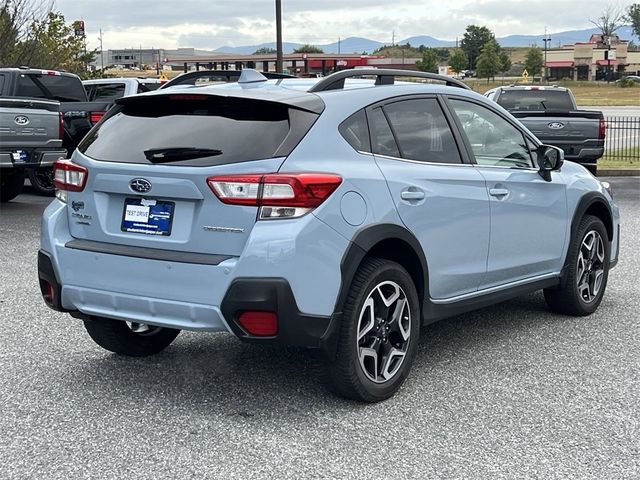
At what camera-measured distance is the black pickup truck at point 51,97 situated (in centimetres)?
1480

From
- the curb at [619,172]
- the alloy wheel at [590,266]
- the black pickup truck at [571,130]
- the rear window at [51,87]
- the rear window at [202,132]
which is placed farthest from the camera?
the curb at [619,172]

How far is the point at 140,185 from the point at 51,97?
1179 cm

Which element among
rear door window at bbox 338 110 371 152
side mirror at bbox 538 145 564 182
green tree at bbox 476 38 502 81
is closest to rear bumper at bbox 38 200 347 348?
rear door window at bbox 338 110 371 152

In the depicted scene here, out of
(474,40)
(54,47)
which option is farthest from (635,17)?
(54,47)

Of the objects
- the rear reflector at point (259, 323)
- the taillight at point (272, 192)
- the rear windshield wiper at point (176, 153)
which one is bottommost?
the rear reflector at point (259, 323)

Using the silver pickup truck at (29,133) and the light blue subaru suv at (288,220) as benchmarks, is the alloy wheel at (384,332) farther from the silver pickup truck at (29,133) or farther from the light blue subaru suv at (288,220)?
the silver pickup truck at (29,133)

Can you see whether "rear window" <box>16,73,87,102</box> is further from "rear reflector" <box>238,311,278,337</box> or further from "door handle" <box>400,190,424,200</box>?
"rear reflector" <box>238,311,278,337</box>

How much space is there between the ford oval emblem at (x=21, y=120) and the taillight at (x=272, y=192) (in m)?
8.94

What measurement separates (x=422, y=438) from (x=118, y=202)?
1.96m

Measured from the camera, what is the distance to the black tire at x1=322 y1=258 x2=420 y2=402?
4.63 meters

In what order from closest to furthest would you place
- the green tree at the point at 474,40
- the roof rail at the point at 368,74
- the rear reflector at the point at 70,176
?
the rear reflector at the point at 70,176, the roof rail at the point at 368,74, the green tree at the point at 474,40

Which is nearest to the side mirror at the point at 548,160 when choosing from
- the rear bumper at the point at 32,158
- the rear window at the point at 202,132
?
the rear window at the point at 202,132

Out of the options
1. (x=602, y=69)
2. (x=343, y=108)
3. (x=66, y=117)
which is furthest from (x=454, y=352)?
(x=602, y=69)

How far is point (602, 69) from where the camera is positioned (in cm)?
12962
